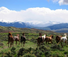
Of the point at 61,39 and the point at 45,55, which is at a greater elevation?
the point at 61,39

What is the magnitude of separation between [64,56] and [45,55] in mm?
2921

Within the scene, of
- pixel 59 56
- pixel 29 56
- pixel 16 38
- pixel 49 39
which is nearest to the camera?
pixel 29 56

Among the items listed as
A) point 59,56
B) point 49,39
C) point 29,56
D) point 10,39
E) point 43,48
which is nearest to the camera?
point 29,56

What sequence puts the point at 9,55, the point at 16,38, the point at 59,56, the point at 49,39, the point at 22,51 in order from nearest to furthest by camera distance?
1. the point at 59,56
2. the point at 9,55
3. the point at 22,51
4. the point at 16,38
5. the point at 49,39

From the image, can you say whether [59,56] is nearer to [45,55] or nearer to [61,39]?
[45,55]

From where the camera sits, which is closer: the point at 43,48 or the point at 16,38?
the point at 43,48

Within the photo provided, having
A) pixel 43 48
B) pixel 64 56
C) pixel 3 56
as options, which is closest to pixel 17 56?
pixel 3 56

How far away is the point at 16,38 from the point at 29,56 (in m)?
11.2

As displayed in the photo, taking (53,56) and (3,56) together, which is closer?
(53,56)

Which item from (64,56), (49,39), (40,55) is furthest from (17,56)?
(49,39)

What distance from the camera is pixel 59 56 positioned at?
13852 mm

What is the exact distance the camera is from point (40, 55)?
1456cm

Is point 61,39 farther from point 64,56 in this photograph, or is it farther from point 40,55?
point 40,55

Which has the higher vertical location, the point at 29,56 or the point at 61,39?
the point at 61,39
